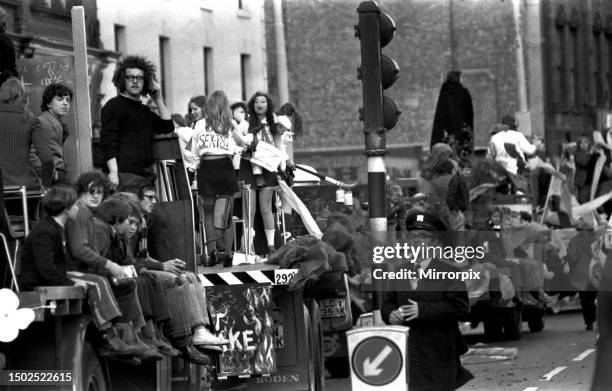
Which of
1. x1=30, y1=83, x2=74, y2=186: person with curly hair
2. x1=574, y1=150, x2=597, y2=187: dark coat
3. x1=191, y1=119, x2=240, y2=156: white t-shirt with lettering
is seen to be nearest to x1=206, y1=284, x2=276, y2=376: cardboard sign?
x1=30, y1=83, x2=74, y2=186: person with curly hair

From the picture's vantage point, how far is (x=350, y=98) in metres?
49.9

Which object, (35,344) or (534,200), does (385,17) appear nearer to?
(35,344)

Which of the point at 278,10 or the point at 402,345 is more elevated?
the point at 278,10

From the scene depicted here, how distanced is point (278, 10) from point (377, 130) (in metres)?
31.9

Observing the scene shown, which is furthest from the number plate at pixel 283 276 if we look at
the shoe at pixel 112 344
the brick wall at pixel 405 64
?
the brick wall at pixel 405 64

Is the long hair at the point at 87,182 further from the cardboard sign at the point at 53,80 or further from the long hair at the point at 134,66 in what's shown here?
the long hair at the point at 134,66

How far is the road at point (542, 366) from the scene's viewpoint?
1717 centimetres

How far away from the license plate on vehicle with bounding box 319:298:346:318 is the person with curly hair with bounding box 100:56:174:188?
3.02 metres

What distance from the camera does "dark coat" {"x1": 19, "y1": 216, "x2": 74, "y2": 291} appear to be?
11.0 meters

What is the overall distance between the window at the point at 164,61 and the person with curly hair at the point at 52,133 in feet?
71.3

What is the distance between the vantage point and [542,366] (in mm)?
19297

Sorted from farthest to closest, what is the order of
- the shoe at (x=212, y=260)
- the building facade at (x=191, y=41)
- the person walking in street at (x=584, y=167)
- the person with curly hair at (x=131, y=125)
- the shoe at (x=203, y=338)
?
the building facade at (x=191, y=41) → the person walking in street at (x=584, y=167) → the shoe at (x=212, y=260) → the person with curly hair at (x=131, y=125) → the shoe at (x=203, y=338)

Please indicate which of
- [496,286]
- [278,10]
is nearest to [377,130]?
[496,286]

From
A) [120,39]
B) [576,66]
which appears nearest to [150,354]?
[120,39]
